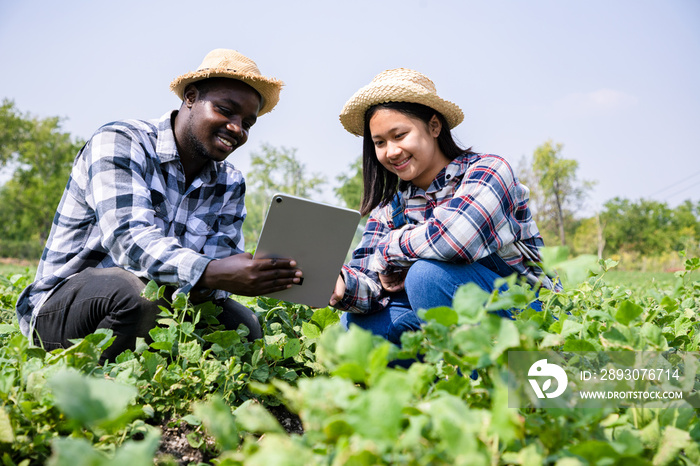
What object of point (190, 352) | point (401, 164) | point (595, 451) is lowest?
point (190, 352)

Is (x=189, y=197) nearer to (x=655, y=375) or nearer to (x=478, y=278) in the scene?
(x=478, y=278)

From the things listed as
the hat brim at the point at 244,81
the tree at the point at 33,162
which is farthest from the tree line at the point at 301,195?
the hat brim at the point at 244,81

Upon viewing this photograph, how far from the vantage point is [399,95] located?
2.29 metres

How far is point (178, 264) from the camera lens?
1.85 meters

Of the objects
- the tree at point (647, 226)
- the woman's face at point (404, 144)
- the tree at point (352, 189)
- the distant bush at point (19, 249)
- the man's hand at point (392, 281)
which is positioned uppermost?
the tree at point (647, 226)

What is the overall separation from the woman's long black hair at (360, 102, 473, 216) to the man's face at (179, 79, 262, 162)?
0.65 meters

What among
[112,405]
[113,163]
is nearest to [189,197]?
[113,163]

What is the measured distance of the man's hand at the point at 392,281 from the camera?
7.92 ft

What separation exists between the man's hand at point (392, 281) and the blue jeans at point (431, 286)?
3.1 inches

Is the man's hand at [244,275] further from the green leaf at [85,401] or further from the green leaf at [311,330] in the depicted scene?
the green leaf at [85,401]

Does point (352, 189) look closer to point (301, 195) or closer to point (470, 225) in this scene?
point (301, 195)

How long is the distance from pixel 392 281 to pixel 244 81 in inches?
50.4

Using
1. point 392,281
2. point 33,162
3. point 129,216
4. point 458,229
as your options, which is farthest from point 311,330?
point 33,162

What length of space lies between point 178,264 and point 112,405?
1.27 m
